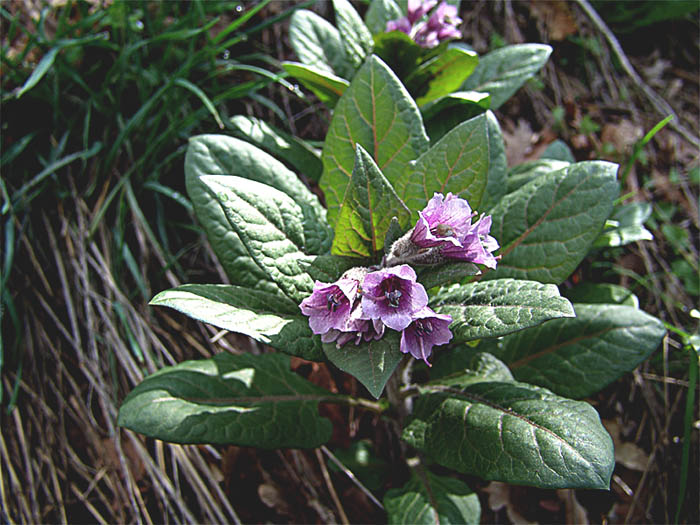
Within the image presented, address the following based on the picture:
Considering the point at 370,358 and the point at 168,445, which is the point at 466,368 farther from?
the point at 168,445

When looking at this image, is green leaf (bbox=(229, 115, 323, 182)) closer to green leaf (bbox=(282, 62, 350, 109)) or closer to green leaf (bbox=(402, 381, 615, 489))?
green leaf (bbox=(282, 62, 350, 109))

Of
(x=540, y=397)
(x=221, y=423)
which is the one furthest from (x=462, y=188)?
(x=221, y=423)

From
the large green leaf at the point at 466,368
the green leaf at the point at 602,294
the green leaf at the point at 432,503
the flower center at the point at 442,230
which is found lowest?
the green leaf at the point at 432,503

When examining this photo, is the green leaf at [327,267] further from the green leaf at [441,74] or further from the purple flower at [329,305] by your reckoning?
the green leaf at [441,74]

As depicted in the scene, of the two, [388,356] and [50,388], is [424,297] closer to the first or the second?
[388,356]

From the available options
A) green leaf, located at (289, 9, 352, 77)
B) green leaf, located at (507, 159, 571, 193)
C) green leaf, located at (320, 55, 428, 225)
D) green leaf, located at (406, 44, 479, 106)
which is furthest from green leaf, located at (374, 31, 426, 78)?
green leaf, located at (507, 159, 571, 193)

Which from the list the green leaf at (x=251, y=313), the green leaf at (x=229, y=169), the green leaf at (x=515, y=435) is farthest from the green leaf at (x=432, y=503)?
the green leaf at (x=229, y=169)
